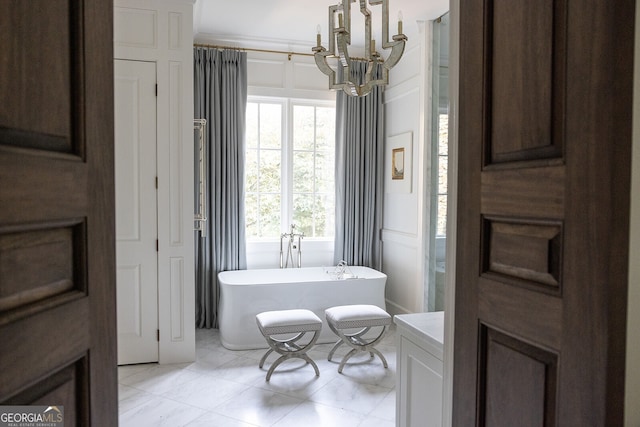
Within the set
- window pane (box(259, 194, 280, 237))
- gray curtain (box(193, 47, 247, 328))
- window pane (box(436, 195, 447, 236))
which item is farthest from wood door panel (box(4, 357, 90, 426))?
window pane (box(259, 194, 280, 237))

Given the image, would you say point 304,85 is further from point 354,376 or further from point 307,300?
point 354,376

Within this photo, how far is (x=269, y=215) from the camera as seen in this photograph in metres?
5.10

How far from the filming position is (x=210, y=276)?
4707 millimetres

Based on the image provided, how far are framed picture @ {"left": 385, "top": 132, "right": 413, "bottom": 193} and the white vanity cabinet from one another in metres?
2.98

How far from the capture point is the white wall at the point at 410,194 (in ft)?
14.6

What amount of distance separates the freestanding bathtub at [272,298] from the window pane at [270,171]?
1.06m

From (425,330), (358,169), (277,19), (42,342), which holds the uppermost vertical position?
(277,19)

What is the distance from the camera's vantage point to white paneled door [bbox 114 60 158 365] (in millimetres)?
3504

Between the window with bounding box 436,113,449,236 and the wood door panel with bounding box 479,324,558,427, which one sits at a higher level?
the window with bounding box 436,113,449,236

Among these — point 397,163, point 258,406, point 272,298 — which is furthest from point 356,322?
point 397,163

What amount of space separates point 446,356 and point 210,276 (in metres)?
3.70

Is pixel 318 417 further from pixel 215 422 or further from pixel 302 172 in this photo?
pixel 302 172

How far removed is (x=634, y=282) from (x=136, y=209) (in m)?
3.41

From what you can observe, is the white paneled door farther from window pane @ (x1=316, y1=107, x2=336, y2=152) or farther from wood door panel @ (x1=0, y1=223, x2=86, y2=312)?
wood door panel @ (x1=0, y1=223, x2=86, y2=312)
